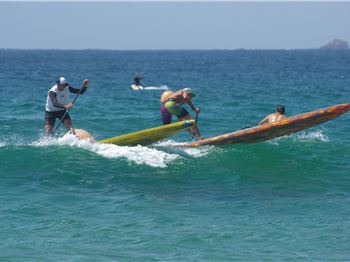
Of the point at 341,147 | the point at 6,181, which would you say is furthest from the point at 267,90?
the point at 6,181

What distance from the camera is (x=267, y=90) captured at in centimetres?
4066

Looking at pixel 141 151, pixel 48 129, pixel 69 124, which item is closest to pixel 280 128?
pixel 141 151

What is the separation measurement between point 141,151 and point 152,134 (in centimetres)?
55

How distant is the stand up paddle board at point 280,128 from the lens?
15.5 meters

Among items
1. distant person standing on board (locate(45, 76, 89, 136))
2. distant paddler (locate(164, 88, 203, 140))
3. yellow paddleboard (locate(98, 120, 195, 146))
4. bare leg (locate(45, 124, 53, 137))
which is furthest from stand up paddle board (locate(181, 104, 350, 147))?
bare leg (locate(45, 124, 53, 137))

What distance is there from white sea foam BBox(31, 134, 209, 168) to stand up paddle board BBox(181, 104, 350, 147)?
351 millimetres

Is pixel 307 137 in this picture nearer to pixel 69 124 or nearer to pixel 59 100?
pixel 69 124

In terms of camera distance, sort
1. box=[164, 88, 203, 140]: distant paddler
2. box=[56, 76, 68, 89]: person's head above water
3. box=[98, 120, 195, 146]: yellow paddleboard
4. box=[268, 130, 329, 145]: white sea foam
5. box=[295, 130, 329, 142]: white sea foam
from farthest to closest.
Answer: box=[295, 130, 329, 142]: white sea foam < box=[268, 130, 329, 145]: white sea foam < box=[164, 88, 203, 140]: distant paddler < box=[56, 76, 68, 89]: person's head above water < box=[98, 120, 195, 146]: yellow paddleboard

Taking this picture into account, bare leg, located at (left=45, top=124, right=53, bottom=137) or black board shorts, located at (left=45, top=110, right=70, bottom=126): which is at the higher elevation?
black board shorts, located at (left=45, top=110, right=70, bottom=126)

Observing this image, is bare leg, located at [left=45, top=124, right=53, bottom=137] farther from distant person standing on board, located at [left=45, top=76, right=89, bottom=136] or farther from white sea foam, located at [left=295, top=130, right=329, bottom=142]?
white sea foam, located at [left=295, top=130, right=329, bottom=142]

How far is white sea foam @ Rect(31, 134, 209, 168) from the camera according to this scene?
1552 cm

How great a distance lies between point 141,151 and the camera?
52.2 feet

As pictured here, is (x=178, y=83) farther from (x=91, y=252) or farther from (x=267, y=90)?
(x=91, y=252)

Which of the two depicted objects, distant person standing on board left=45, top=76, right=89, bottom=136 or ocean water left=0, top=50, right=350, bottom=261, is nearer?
ocean water left=0, top=50, right=350, bottom=261
